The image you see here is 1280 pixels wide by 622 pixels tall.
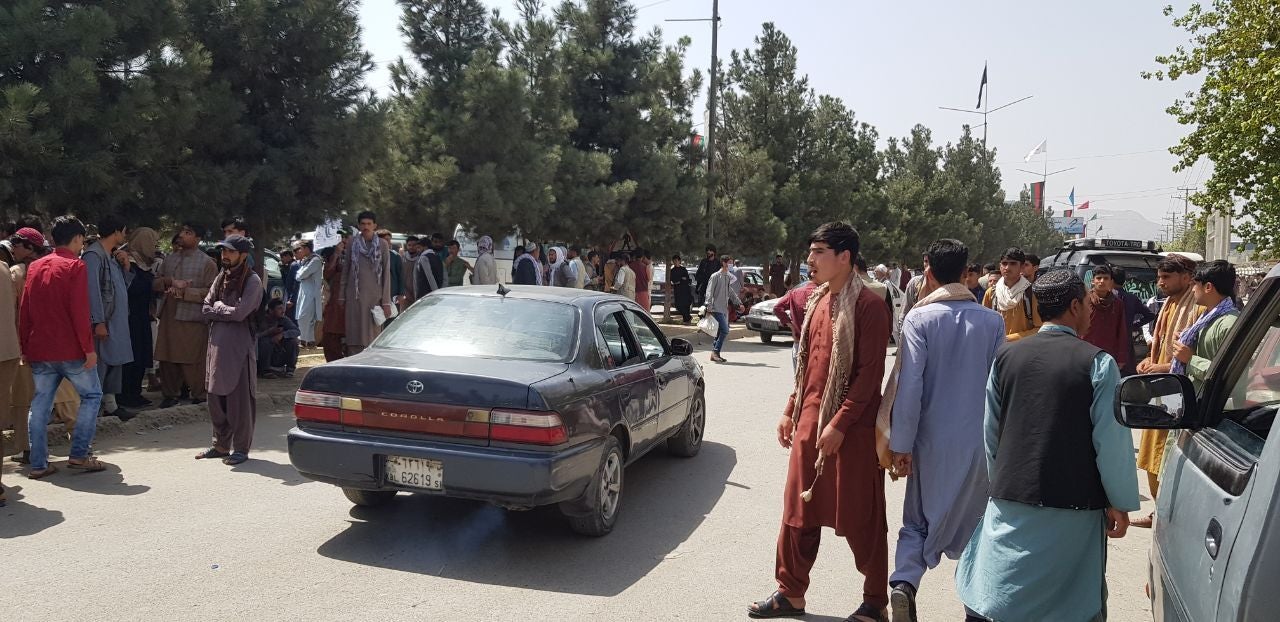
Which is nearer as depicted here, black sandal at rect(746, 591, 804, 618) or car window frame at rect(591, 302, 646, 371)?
black sandal at rect(746, 591, 804, 618)

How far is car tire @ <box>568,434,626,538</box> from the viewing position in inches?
227

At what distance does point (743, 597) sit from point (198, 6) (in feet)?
34.0

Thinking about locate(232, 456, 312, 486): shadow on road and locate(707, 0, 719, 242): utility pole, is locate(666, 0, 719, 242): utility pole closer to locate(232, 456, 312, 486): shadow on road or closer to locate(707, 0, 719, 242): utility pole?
locate(707, 0, 719, 242): utility pole

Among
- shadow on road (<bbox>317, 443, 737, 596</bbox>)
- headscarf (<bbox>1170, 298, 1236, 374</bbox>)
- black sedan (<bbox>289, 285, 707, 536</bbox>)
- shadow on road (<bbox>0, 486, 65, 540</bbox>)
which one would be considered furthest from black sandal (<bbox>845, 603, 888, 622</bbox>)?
shadow on road (<bbox>0, 486, 65, 540</bbox>)

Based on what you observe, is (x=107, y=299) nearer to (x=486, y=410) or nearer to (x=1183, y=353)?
(x=486, y=410)

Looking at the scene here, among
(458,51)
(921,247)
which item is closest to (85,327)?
(458,51)

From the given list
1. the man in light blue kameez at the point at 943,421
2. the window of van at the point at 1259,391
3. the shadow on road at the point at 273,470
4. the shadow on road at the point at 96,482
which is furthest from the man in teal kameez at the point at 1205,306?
the shadow on road at the point at 96,482

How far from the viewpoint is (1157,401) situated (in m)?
3.01

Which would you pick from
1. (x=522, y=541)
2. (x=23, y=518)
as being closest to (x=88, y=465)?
(x=23, y=518)

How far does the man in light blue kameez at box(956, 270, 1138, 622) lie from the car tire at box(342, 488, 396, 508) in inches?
162

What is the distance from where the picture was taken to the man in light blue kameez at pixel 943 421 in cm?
441

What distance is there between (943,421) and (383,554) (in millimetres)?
3200

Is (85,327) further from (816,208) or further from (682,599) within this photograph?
(816,208)

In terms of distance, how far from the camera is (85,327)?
22.8 ft
